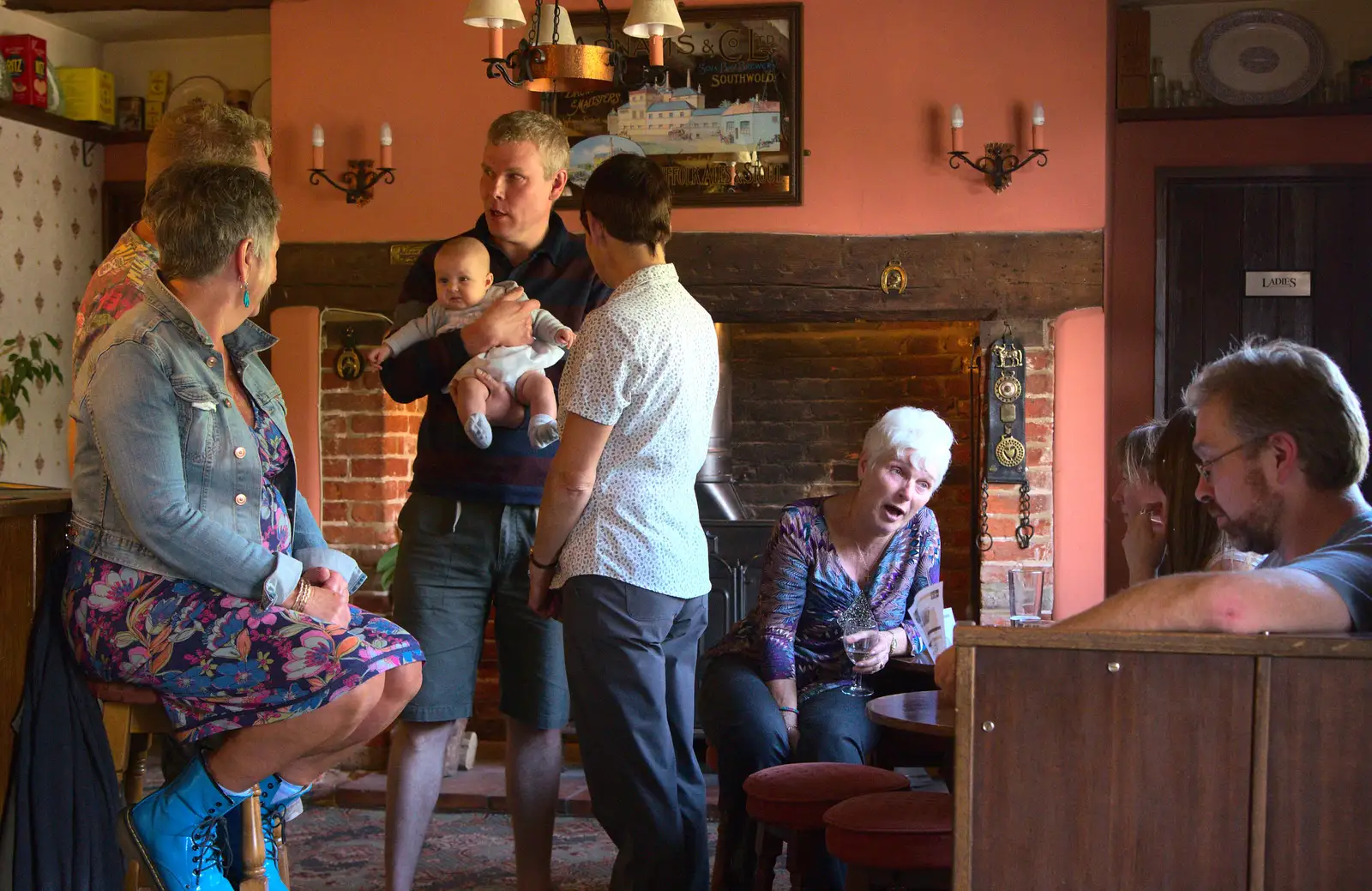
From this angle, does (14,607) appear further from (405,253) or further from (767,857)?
(405,253)

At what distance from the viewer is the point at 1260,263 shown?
5.14 metres

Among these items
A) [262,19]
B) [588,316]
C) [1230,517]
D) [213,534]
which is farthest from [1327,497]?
[262,19]

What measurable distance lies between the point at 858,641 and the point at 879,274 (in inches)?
73.7

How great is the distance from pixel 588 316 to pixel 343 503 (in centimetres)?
258

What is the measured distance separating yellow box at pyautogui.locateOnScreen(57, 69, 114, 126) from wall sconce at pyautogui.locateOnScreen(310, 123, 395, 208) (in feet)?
4.16

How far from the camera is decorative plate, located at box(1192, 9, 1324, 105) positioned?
4.96 metres

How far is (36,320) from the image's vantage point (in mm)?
5406

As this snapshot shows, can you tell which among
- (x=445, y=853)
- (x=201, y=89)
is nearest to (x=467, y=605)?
(x=445, y=853)

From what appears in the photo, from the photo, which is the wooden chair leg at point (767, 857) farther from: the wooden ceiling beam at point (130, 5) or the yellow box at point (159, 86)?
the yellow box at point (159, 86)

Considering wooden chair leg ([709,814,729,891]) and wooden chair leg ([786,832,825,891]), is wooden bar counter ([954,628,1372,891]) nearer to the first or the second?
wooden chair leg ([786,832,825,891])

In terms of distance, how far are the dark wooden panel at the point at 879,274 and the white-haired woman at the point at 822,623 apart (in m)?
1.42

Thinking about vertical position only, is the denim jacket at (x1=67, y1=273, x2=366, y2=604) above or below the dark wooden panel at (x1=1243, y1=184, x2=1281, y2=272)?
below

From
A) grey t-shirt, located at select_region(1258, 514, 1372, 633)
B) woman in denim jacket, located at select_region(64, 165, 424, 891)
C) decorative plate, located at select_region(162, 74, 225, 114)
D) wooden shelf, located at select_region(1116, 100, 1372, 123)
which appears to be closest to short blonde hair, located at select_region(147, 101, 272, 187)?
woman in denim jacket, located at select_region(64, 165, 424, 891)

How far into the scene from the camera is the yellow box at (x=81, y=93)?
545cm
